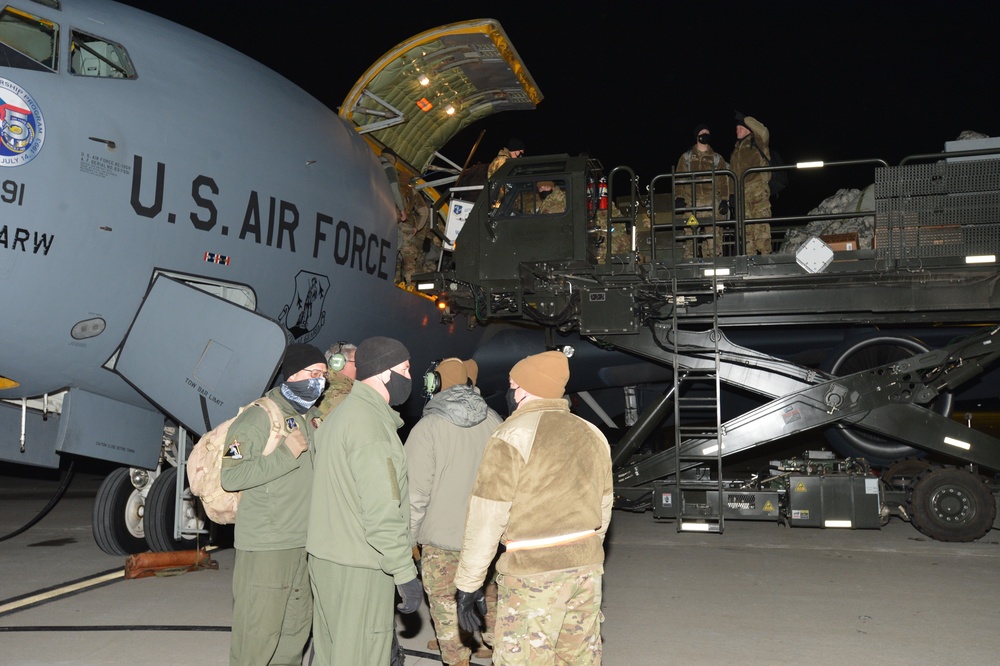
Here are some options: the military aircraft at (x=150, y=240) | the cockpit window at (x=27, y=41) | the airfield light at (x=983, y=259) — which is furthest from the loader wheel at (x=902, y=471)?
the cockpit window at (x=27, y=41)

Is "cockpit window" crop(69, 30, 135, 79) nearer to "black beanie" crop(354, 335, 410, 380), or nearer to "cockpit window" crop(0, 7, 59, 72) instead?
"cockpit window" crop(0, 7, 59, 72)

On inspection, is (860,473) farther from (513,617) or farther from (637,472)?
(513,617)

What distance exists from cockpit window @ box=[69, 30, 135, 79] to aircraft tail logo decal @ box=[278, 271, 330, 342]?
2.36 m

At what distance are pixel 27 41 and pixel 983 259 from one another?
29.7 feet

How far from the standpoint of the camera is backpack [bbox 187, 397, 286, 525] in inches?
177

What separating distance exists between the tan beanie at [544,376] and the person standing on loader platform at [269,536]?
1438 millimetres

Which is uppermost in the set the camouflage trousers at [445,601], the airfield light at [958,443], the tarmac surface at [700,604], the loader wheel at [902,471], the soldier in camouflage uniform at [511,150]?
the soldier in camouflage uniform at [511,150]

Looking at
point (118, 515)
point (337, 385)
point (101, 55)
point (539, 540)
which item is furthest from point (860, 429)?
point (101, 55)

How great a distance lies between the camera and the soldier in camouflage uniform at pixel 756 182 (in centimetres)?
1043

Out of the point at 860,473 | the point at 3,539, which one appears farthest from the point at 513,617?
the point at 3,539

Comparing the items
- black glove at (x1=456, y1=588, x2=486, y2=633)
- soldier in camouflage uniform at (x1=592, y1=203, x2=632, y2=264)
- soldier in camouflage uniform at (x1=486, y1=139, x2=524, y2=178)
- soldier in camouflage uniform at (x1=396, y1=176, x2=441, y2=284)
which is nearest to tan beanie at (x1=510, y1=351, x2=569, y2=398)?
black glove at (x1=456, y1=588, x2=486, y2=633)

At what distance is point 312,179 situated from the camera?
8.27m

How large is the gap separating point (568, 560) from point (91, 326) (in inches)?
186

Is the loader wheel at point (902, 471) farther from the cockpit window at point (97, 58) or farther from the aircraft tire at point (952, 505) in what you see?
the cockpit window at point (97, 58)
